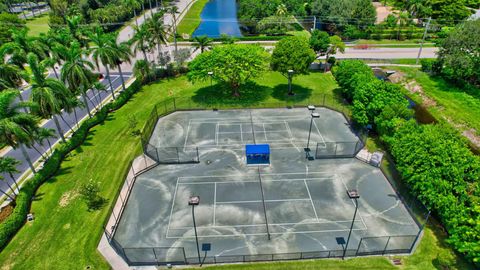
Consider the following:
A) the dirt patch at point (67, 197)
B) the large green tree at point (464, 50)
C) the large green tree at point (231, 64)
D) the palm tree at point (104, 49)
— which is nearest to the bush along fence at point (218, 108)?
the large green tree at point (231, 64)

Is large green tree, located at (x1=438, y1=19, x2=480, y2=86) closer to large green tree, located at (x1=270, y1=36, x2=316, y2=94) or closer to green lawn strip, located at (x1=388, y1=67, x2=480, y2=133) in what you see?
green lawn strip, located at (x1=388, y1=67, x2=480, y2=133)

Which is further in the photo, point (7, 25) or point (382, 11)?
point (382, 11)

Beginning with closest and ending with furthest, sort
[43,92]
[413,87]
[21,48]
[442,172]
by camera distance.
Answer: [442,172], [43,92], [21,48], [413,87]

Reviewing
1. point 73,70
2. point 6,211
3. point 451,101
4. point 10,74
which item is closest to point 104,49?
point 73,70

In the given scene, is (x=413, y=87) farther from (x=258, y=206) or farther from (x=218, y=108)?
(x=258, y=206)

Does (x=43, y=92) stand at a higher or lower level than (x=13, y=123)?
higher

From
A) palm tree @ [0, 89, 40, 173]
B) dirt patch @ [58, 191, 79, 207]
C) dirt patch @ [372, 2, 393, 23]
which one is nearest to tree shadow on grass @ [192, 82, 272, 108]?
dirt patch @ [58, 191, 79, 207]

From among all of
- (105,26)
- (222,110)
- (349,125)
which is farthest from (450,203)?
(105,26)

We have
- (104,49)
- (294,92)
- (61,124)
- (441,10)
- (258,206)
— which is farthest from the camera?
(441,10)

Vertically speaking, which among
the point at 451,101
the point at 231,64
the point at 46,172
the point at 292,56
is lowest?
the point at 46,172
